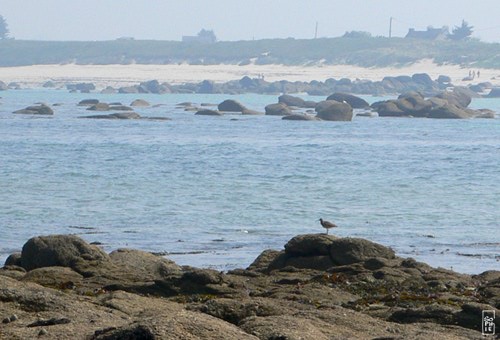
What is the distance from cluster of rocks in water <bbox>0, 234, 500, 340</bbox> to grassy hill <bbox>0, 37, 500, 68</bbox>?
14783 cm

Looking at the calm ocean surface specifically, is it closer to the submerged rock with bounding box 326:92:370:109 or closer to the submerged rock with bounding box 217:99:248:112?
the submerged rock with bounding box 217:99:248:112

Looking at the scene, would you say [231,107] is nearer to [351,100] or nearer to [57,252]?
[351,100]

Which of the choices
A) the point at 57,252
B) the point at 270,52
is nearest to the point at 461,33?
the point at 270,52

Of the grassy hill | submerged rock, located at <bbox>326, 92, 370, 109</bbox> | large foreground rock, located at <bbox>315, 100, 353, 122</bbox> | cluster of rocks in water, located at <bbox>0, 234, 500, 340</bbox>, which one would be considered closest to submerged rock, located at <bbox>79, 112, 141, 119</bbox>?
large foreground rock, located at <bbox>315, 100, 353, 122</bbox>

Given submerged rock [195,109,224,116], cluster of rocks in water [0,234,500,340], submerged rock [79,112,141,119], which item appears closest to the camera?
cluster of rocks in water [0,234,500,340]

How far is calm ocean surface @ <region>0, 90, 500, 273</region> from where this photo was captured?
2170 centimetres

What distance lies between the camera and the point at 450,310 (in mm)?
11234

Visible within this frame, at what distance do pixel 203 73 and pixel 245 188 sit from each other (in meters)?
130

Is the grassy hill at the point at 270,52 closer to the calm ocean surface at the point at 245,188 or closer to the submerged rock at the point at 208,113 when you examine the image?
the submerged rock at the point at 208,113

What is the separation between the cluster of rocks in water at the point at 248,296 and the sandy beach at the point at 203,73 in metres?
128

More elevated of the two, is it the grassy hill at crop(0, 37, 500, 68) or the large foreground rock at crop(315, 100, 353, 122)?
the large foreground rock at crop(315, 100, 353, 122)

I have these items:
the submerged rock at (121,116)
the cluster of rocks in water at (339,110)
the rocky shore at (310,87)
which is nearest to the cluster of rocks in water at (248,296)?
the submerged rock at (121,116)

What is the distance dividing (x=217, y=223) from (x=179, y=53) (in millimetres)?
160956

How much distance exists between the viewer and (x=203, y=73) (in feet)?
528
